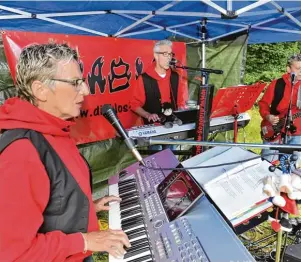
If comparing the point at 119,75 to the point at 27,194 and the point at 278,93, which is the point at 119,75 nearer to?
the point at 278,93

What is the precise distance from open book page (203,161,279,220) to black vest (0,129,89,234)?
595 millimetres

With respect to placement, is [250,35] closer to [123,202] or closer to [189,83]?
[189,83]

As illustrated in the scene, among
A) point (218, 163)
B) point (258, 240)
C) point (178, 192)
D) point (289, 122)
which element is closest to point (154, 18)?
point (289, 122)

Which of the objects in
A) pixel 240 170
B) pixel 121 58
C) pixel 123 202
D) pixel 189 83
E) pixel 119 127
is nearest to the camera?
pixel 119 127

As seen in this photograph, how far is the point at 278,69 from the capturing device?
12.4 metres

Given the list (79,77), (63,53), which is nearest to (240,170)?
(79,77)

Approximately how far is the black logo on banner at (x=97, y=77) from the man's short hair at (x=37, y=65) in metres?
2.81

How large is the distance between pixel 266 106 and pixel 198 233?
3659mm

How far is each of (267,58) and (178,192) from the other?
11.9 metres

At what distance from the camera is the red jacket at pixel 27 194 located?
108cm

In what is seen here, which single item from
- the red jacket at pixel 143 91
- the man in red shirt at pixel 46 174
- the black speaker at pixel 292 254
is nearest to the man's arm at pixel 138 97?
the red jacket at pixel 143 91

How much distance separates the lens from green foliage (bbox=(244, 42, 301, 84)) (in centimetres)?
1223

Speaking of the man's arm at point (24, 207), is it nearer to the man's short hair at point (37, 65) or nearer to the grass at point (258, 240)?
the man's short hair at point (37, 65)

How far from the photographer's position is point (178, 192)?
170 cm
